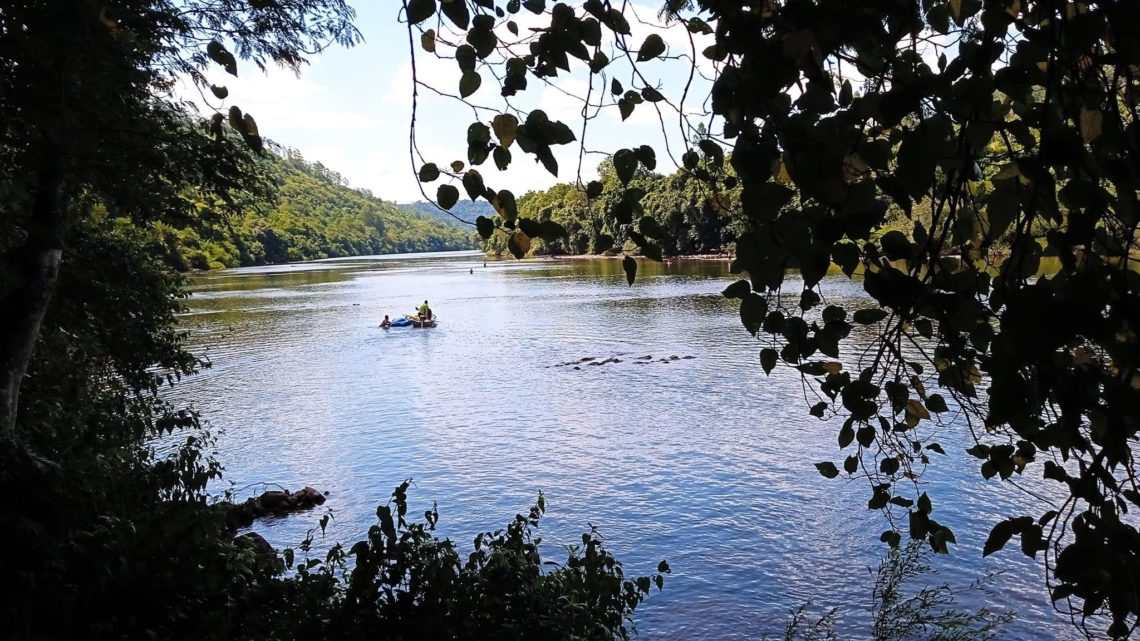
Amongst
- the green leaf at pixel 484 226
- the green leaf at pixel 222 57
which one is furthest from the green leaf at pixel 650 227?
the green leaf at pixel 222 57

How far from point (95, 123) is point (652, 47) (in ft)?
16.5

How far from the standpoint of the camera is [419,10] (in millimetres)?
1233

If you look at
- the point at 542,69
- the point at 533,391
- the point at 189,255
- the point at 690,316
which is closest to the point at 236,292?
the point at 189,255

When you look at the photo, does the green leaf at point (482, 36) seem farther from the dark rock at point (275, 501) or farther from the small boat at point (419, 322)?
the small boat at point (419, 322)

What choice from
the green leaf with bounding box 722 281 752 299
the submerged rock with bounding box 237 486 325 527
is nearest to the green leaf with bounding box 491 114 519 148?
the green leaf with bounding box 722 281 752 299

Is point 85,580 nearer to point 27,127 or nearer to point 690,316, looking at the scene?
point 27,127

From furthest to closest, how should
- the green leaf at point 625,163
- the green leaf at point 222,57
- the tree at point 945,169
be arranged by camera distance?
1. the green leaf at point 222,57
2. the green leaf at point 625,163
3. the tree at point 945,169

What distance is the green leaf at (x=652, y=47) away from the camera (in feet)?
4.59

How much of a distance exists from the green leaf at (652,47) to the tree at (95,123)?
1.07 m

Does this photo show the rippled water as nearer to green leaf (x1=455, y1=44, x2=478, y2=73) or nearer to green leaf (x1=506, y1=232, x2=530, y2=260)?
green leaf (x1=506, y1=232, x2=530, y2=260)

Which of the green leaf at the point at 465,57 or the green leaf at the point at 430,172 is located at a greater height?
the green leaf at the point at 465,57

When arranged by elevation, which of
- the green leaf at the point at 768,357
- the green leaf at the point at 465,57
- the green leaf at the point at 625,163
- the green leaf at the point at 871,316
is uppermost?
the green leaf at the point at 465,57

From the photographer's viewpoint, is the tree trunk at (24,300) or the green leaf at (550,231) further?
the tree trunk at (24,300)

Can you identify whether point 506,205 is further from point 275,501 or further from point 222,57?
point 275,501
